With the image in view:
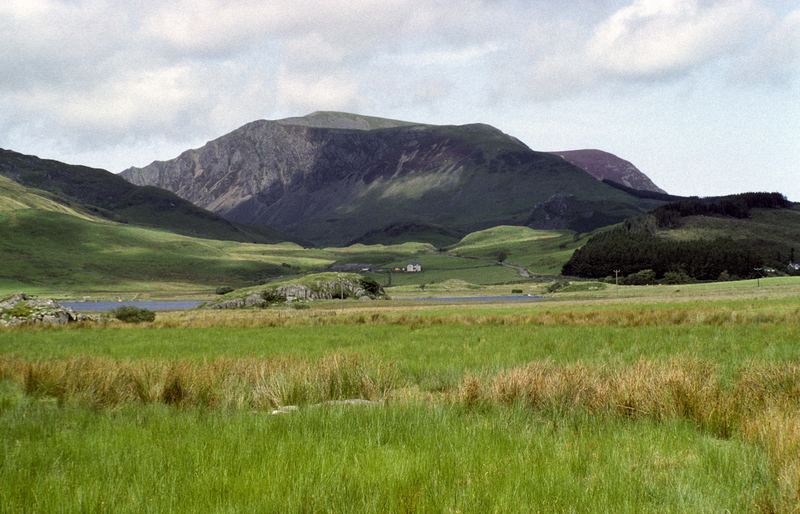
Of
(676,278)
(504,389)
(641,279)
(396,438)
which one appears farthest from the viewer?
(641,279)

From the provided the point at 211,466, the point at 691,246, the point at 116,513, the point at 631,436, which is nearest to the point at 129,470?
the point at 211,466

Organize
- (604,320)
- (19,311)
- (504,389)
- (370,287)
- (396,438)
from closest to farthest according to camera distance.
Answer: (396,438) → (504,389) → (604,320) → (19,311) → (370,287)

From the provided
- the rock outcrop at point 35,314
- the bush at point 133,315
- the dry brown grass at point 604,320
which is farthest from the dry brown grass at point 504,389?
the bush at point 133,315

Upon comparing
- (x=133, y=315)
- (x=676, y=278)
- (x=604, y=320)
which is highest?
(x=604, y=320)

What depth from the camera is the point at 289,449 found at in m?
Result: 7.25

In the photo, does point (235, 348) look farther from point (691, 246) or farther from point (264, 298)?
point (691, 246)

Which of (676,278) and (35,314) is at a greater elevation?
(35,314)

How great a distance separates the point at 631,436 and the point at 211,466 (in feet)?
16.9

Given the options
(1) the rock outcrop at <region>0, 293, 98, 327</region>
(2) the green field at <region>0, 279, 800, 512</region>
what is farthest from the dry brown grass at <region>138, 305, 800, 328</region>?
(2) the green field at <region>0, 279, 800, 512</region>

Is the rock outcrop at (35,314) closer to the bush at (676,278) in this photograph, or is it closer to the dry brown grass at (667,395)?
the dry brown grass at (667,395)

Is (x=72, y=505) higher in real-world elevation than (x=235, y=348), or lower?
higher

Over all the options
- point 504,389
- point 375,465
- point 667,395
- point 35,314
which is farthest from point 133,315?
point 375,465

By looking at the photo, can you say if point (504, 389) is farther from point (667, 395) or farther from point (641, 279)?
point (641, 279)

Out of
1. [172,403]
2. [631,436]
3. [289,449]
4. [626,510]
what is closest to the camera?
[626,510]
